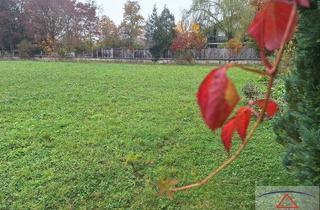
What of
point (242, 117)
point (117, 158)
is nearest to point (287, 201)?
point (242, 117)

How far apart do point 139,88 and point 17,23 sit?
25775mm

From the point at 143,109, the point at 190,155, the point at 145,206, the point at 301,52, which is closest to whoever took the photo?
the point at 301,52

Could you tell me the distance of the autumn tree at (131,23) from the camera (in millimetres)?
26625

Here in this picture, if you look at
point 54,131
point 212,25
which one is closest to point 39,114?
point 54,131

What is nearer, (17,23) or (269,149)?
(269,149)

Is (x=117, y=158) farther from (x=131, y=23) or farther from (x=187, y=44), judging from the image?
(x=131, y=23)

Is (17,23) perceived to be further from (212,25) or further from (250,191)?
(250,191)

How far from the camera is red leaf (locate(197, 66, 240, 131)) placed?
0.41 metres

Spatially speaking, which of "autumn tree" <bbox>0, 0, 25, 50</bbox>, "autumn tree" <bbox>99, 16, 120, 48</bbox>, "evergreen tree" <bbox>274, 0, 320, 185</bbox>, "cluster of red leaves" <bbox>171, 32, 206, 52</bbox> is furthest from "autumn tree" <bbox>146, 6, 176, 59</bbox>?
"evergreen tree" <bbox>274, 0, 320, 185</bbox>

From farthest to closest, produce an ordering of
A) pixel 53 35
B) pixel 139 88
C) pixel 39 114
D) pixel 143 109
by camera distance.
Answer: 1. pixel 53 35
2. pixel 139 88
3. pixel 143 109
4. pixel 39 114

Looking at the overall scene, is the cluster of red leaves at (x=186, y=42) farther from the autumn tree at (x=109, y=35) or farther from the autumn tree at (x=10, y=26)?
the autumn tree at (x=10, y=26)

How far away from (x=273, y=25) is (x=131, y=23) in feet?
89.3

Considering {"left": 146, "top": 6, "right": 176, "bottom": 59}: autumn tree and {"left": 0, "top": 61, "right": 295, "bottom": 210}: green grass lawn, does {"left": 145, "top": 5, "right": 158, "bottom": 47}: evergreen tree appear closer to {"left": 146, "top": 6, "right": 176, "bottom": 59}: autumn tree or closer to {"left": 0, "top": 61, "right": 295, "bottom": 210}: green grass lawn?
{"left": 146, "top": 6, "right": 176, "bottom": 59}: autumn tree

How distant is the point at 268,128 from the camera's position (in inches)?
181
